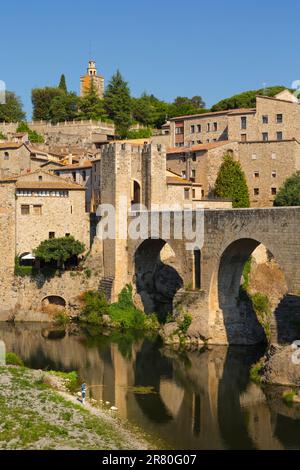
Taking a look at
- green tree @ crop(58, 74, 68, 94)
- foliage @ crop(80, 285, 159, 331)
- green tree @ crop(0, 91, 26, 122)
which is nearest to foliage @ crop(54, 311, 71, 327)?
foliage @ crop(80, 285, 159, 331)

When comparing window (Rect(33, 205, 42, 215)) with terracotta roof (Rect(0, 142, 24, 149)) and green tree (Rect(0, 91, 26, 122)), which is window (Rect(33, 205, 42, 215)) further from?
green tree (Rect(0, 91, 26, 122))

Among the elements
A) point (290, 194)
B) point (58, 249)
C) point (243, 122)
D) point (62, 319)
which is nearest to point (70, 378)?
point (62, 319)

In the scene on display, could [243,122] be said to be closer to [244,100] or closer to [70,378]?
[244,100]

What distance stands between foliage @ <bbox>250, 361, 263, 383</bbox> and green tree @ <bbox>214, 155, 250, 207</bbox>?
2215 centimetres

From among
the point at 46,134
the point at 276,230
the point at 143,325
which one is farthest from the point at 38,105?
the point at 276,230

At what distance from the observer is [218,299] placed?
35.5 metres

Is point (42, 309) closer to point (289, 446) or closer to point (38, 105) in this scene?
point (289, 446)

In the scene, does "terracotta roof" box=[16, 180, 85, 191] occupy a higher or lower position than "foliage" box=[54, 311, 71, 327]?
higher

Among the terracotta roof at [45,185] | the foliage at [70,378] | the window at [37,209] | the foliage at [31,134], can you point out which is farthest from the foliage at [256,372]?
the foliage at [31,134]

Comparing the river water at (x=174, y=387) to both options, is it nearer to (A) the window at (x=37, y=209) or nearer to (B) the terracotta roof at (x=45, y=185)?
(A) the window at (x=37, y=209)

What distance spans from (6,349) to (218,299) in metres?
10.9

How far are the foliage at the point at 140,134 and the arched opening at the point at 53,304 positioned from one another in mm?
32867

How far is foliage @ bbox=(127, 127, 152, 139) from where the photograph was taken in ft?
242

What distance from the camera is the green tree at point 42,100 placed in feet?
292
